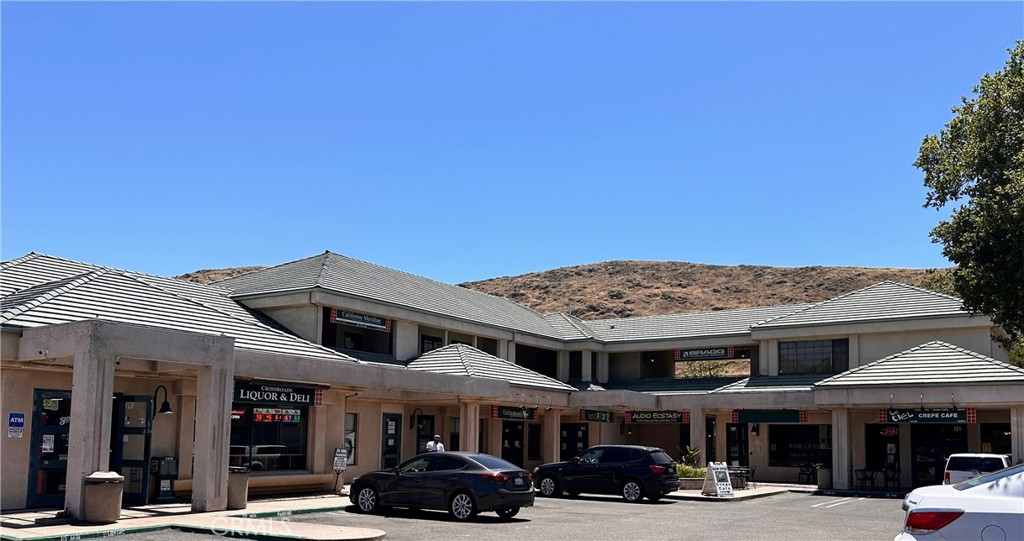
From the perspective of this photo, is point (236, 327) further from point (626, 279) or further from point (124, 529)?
point (626, 279)

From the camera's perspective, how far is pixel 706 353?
42469mm

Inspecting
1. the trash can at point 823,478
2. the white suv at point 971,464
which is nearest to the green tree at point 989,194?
the white suv at point 971,464

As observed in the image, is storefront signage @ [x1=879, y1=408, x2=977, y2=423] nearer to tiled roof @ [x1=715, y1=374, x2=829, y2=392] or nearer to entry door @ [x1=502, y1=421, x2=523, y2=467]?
tiled roof @ [x1=715, y1=374, x2=829, y2=392]

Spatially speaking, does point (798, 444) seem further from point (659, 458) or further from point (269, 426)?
point (269, 426)

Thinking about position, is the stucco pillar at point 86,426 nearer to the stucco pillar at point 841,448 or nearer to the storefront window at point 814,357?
the stucco pillar at point 841,448

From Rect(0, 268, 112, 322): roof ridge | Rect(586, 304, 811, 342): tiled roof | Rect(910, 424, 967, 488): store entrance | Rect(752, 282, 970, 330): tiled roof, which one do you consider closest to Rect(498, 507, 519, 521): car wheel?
Rect(0, 268, 112, 322): roof ridge

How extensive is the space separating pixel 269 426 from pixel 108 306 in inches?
220

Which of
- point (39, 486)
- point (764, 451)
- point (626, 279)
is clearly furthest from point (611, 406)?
point (626, 279)

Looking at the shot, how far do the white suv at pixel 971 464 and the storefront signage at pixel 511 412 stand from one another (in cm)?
1305

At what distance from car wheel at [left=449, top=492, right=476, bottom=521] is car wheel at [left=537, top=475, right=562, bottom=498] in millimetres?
8021

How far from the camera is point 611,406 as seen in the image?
1447 inches

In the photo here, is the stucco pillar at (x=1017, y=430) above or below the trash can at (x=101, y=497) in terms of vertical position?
above

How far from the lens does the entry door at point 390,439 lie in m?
29.7

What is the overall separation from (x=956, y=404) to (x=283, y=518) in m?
22.1
